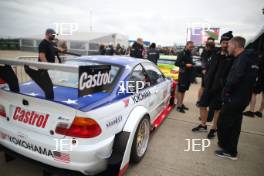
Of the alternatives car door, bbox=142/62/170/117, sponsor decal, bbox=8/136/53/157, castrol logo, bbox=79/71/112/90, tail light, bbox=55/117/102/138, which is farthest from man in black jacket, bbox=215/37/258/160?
sponsor decal, bbox=8/136/53/157

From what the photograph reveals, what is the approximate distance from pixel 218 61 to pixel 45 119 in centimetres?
293

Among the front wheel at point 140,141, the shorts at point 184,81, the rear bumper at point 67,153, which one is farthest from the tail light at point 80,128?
the shorts at point 184,81

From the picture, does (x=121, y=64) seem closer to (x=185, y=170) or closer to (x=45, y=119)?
(x=45, y=119)

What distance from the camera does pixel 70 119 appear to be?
172 centimetres

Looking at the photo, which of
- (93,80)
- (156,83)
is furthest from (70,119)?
(156,83)

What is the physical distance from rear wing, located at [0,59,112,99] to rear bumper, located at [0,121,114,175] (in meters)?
0.46

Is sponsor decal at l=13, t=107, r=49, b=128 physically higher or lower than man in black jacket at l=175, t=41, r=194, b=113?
lower

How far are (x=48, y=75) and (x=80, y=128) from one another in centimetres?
61

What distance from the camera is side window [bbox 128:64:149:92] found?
2.51 m

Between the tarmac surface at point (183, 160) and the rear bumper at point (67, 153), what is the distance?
0.54 m

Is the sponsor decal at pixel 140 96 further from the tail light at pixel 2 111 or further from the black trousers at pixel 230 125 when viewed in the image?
the tail light at pixel 2 111

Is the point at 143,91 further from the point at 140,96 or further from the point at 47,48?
the point at 47,48

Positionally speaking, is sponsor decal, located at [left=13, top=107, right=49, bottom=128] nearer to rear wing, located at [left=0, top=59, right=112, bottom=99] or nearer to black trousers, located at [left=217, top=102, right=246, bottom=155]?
rear wing, located at [left=0, top=59, right=112, bottom=99]

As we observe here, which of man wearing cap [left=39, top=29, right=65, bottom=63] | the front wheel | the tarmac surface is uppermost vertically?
man wearing cap [left=39, top=29, right=65, bottom=63]
